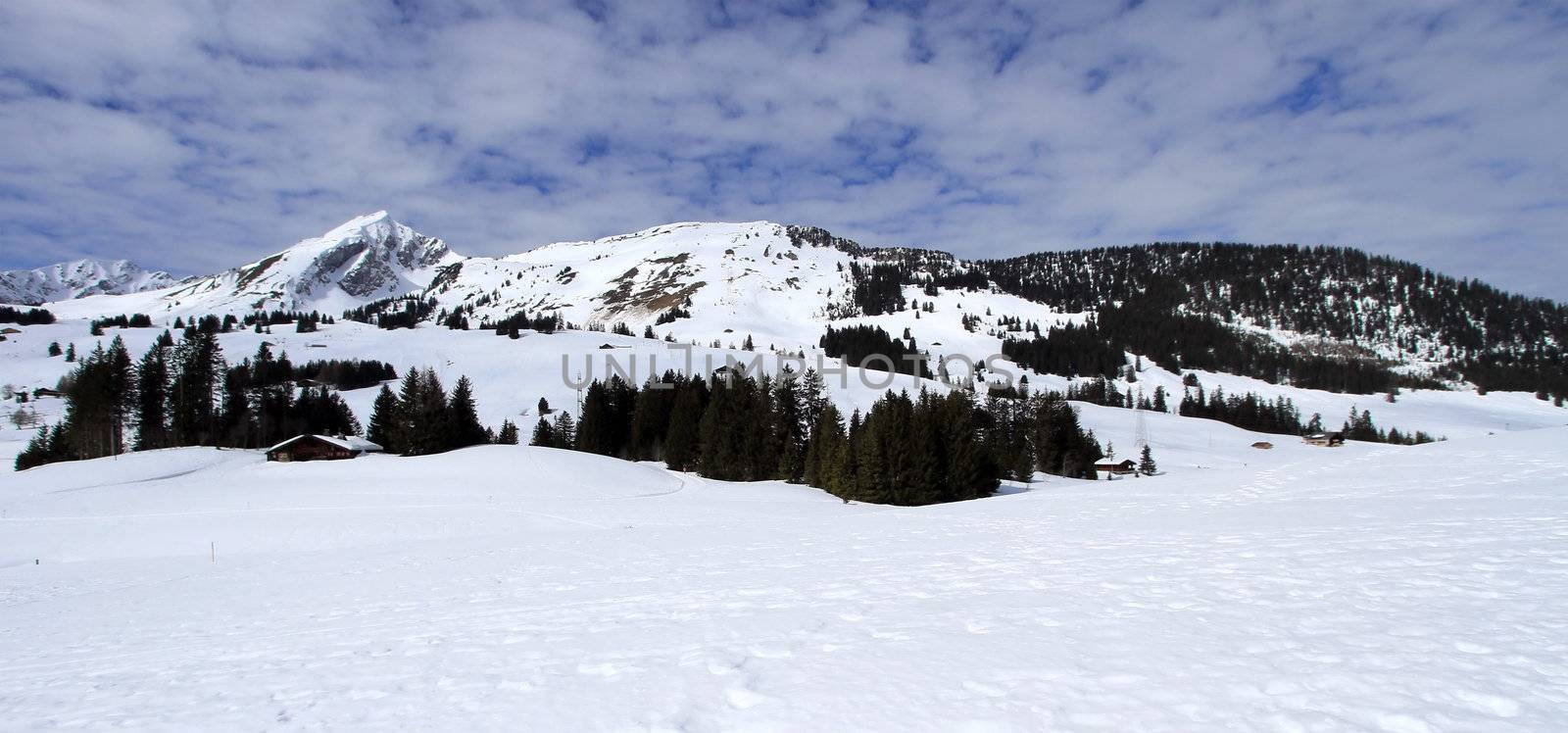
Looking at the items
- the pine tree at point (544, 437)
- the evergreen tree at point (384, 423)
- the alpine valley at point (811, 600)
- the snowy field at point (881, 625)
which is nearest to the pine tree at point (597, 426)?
the pine tree at point (544, 437)

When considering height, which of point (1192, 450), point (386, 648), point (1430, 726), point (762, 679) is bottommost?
point (1192, 450)

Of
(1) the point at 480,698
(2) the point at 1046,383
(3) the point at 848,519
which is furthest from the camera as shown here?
(2) the point at 1046,383

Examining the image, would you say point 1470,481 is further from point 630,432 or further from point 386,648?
point 630,432

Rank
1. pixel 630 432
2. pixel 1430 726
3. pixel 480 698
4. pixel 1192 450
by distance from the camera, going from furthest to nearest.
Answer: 1. pixel 1192 450
2. pixel 630 432
3. pixel 480 698
4. pixel 1430 726

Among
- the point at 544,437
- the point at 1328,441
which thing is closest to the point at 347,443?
the point at 544,437

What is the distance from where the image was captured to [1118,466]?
71938mm

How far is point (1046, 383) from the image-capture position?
153375 mm

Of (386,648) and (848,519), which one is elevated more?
(386,648)

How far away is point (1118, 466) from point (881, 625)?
7412 centimetres

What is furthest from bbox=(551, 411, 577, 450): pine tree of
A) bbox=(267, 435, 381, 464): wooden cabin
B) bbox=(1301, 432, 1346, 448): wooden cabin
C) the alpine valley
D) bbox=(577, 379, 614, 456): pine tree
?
bbox=(1301, 432, 1346, 448): wooden cabin

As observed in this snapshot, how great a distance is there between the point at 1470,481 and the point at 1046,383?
468 feet

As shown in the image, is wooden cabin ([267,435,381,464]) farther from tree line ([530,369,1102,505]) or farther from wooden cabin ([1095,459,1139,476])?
wooden cabin ([1095,459,1139,476])

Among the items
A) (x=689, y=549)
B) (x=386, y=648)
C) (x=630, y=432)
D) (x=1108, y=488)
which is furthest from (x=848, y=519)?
(x=630, y=432)

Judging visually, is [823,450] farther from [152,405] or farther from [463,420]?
[152,405]
